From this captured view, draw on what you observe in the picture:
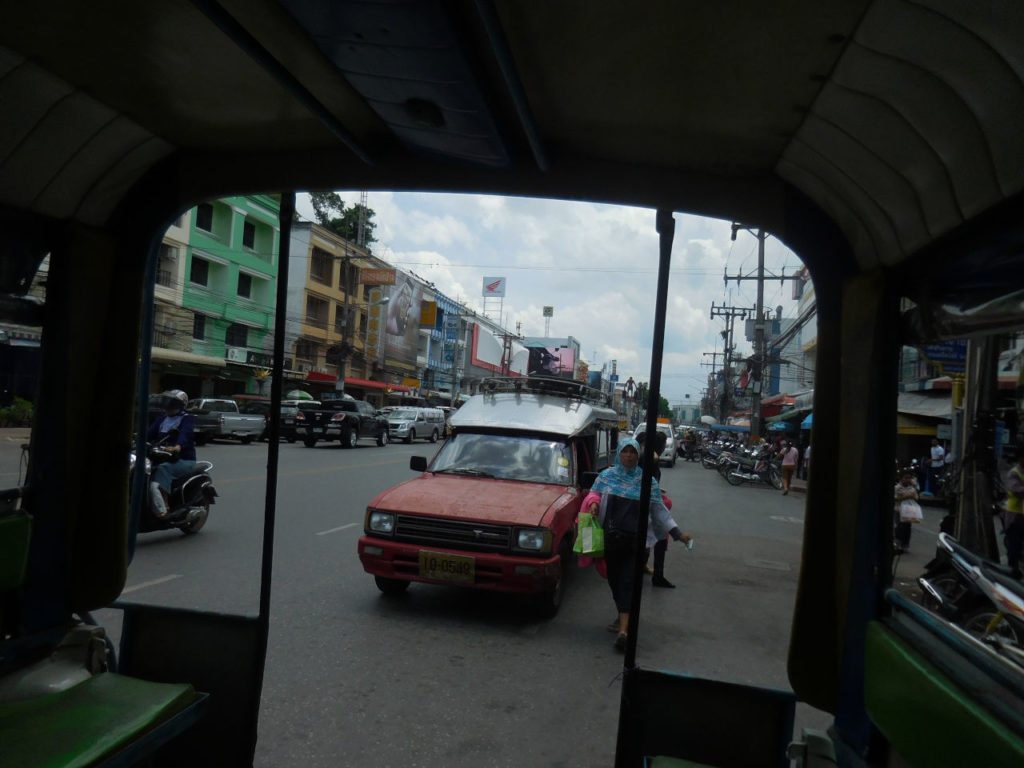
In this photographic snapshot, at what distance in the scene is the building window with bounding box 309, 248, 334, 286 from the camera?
1593 inches

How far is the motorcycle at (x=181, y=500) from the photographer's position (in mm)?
Result: 8188

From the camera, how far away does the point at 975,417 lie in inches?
133

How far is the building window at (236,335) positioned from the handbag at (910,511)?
31.2 metres

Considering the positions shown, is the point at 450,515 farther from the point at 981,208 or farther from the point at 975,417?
the point at 981,208

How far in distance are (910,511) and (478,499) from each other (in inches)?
171

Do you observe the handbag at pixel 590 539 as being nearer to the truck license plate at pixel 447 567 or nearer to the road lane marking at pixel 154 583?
the truck license plate at pixel 447 567

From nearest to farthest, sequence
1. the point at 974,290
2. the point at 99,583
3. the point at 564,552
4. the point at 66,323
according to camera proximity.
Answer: the point at 974,290, the point at 66,323, the point at 99,583, the point at 564,552

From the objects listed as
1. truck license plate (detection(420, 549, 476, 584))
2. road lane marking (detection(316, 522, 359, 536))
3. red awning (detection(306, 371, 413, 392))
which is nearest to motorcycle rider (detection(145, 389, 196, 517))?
road lane marking (detection(316, 522, 359, 536))

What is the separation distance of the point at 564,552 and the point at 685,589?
2.04 metres

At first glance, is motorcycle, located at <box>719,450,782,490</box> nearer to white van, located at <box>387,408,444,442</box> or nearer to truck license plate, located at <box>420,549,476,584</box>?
white van, located at <box>387,408,444,442</box>

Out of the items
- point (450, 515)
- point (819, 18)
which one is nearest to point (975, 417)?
point (819, 18)

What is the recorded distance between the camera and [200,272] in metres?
32.7

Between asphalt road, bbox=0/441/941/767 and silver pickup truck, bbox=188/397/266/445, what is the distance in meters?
12.6

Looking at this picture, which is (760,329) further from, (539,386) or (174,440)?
(174,440)
